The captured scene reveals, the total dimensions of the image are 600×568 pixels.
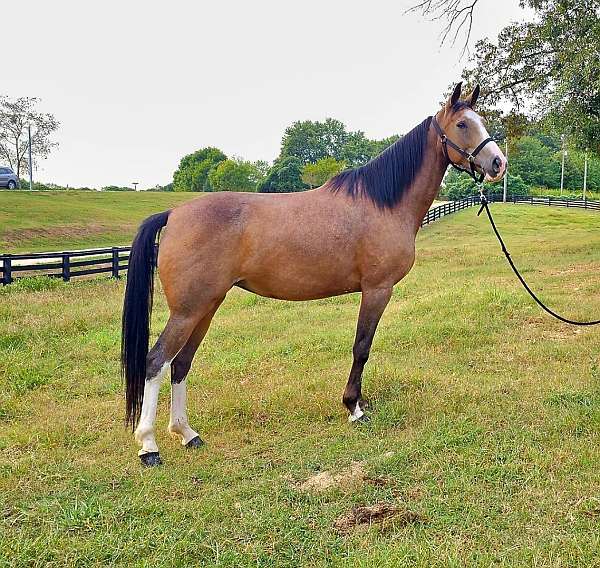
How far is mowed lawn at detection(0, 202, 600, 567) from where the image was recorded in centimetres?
261

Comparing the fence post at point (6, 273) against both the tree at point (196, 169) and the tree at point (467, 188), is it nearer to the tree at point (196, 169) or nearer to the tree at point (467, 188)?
the tree at point (467, 188)

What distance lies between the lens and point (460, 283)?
10.8 m

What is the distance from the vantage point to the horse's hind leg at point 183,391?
4016mm

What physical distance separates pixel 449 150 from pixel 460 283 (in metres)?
6.85

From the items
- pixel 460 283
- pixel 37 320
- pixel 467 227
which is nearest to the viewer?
pixel 37 320

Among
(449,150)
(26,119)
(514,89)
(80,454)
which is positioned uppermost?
(26,119)

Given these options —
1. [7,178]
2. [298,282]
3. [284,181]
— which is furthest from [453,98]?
[284,181]

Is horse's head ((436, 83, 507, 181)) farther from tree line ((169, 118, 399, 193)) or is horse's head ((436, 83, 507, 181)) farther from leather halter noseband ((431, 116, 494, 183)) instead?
tree line ((169, 118, 399, 193))

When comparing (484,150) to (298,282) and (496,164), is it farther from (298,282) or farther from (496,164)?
(298,282)

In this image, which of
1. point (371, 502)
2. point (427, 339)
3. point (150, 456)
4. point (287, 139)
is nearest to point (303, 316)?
point (427, 339)

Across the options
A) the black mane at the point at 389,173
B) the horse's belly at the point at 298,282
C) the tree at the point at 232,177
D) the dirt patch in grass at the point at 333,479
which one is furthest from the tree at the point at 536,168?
the dirt patch in grass at the point at 333,479

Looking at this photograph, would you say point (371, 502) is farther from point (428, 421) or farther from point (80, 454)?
point (80, 454)

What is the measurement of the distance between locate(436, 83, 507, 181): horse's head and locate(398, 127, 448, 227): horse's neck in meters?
0.11

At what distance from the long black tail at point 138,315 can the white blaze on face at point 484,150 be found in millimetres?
2632
